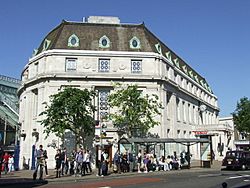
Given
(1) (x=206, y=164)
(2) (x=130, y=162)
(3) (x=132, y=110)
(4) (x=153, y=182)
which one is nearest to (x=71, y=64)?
(3) (x=132, y=110)

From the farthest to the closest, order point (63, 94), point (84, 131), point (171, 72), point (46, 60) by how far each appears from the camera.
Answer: point (171, 72), point (46, 60), point (84, 131), point (63, 94)

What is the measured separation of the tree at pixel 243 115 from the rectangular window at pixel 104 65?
26.9m

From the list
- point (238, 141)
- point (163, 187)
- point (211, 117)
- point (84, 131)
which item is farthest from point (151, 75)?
point (238, 141)

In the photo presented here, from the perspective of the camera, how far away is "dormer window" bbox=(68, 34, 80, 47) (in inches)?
1459

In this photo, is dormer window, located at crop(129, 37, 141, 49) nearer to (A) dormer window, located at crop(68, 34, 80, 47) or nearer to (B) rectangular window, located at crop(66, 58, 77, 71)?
(A) dormer window, located at crop(68, 34, 80, 47)

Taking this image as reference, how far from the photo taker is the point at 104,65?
3672 cm

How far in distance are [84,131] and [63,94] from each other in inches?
167

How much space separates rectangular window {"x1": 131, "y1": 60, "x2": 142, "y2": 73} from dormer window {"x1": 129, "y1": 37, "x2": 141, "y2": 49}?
195cm

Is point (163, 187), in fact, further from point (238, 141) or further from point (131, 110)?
point (238, 141)

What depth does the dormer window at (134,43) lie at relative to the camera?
126 feet

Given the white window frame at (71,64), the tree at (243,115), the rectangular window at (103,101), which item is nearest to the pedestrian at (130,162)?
the rectangular window at (103,101)

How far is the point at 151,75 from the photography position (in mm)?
36812

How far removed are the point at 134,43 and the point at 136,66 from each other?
2930 millimetres

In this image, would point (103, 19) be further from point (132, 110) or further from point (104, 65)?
point (132, 110)
